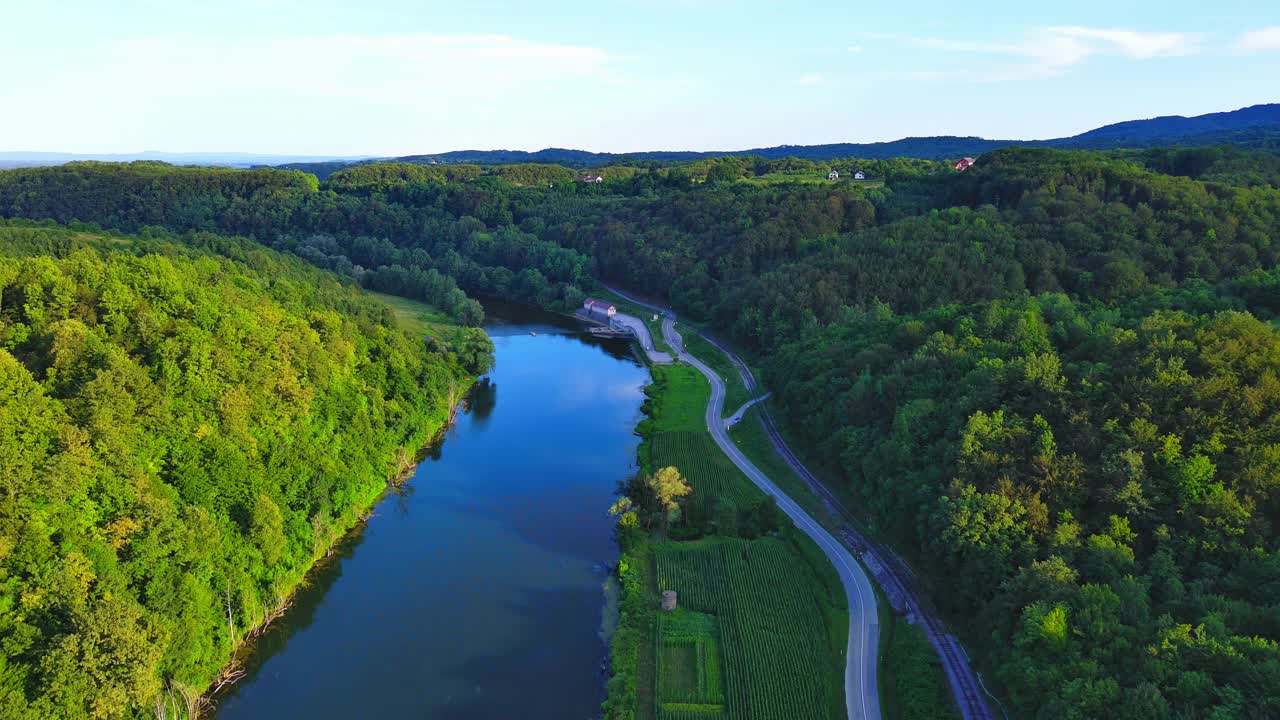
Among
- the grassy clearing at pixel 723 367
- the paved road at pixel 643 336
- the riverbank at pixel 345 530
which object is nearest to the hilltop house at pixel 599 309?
the paved road at pixel 643 336

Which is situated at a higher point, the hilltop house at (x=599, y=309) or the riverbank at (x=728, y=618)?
the hilltop house at (x=599, y=309)

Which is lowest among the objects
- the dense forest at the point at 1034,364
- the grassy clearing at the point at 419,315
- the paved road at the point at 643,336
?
the paved road at the point at 643,336

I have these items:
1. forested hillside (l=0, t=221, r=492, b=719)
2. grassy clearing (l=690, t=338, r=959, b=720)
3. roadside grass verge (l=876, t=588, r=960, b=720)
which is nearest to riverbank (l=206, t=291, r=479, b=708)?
forested hillside (l=0, t=221, r=492, b=719)

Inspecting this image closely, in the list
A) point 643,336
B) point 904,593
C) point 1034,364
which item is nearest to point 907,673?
point 904,593

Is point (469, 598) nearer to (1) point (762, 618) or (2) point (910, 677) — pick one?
(1) point (762, 618)

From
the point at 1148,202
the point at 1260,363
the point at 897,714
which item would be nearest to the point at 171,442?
the point at 897,714

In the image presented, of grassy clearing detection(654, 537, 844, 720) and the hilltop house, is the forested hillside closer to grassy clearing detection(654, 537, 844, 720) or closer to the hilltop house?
grassy clearing detection(654, 537, 844, 720)

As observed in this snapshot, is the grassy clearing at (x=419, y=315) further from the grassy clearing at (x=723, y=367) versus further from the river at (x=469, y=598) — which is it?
the grassy clearing at (x=723, y=367)
